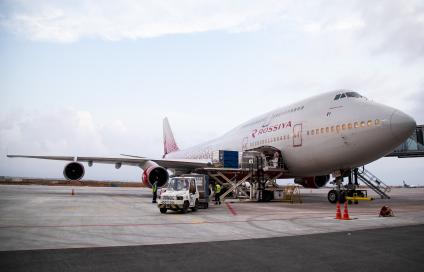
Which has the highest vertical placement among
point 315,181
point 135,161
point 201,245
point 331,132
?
point 331,132

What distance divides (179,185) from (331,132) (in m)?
8.53

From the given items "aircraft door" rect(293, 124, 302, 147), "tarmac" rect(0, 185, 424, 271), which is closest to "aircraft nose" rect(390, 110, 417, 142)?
"aircraft door" rect(293, 124, 302, 147)

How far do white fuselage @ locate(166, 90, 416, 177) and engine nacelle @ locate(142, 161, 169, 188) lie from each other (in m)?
6.64

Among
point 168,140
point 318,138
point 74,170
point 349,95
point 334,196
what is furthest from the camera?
point 168,140

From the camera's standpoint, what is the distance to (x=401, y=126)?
16.0 m

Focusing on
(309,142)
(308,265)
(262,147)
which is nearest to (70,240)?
(308,265)

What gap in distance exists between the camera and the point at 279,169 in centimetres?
2172

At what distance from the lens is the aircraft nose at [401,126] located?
16078 mm

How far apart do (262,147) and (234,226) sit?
40.7 ft

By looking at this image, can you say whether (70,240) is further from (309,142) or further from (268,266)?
(309,142)

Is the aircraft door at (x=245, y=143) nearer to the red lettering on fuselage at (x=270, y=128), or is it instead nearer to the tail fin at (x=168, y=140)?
the red lettering on fuselage at (x=270, y=128)

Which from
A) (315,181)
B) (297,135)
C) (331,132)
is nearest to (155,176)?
(297,135)

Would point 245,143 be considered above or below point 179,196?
above

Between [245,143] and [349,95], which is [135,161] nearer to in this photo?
[245,143]
